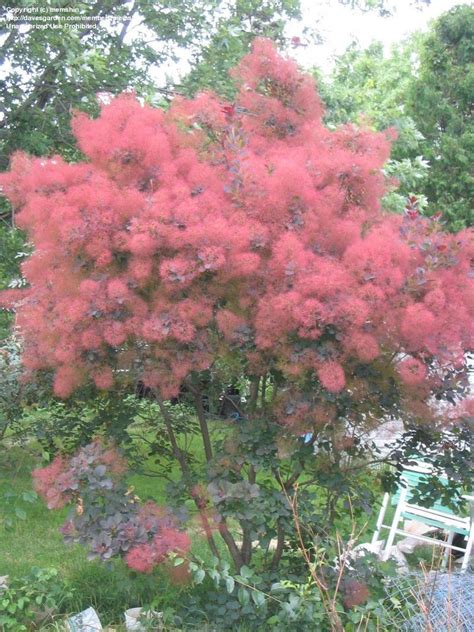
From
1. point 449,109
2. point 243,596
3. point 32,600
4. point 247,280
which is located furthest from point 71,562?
point 449,109

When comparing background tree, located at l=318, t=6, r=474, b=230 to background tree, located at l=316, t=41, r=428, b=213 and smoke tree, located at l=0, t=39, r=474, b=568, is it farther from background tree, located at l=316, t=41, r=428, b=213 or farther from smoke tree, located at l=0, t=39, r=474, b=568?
smoke tree, located at l=0, t=39, r=474, b=568

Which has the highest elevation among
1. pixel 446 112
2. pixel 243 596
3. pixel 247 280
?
pixel 446 112

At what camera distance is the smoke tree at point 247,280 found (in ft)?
9.07

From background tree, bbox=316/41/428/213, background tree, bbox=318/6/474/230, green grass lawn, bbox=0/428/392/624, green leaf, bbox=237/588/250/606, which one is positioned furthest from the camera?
background tree, bbox=318/6/474/230

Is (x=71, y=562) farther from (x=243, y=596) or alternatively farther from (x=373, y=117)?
(x=373, y=117)

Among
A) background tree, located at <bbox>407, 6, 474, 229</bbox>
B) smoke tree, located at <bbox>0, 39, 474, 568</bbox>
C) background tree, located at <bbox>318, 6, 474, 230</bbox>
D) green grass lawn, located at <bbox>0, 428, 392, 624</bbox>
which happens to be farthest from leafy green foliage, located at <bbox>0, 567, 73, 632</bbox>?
background tree, located at <bbox>407, 6, 474, 229</bbox>

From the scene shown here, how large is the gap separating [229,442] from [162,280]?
84 centimetres

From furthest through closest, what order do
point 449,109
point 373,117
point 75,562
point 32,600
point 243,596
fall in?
point 449,109
point 373,117
point 75,562
point 32,600
point 243,596

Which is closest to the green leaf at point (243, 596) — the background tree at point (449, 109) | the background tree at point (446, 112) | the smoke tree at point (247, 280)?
the smoke tree at point (247, 280)

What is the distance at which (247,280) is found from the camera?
2.94 meters

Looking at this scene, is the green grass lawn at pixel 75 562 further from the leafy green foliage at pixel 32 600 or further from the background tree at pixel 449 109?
the background tree at pixel 449 109

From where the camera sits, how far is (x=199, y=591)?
3621 mm

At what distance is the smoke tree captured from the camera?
277 cm

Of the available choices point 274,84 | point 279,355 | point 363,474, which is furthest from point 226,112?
point 363,474
